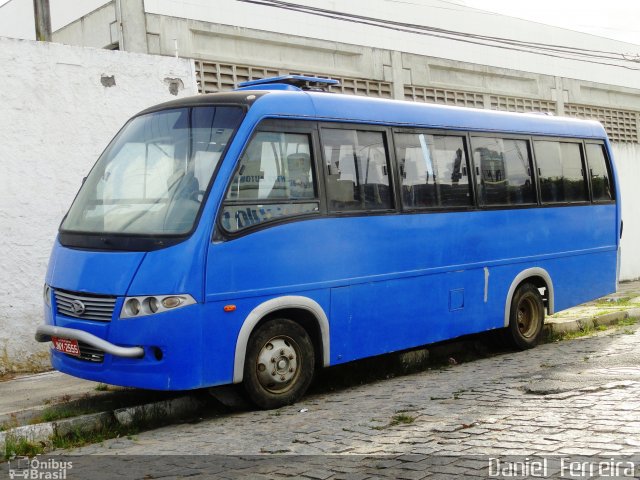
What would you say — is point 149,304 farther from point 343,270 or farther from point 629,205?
point 629,205

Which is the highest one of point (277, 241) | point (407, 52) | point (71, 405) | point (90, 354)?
point (407, 52)

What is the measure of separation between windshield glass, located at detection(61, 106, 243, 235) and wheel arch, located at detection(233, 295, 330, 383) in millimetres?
948

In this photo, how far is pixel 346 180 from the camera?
806 centimetres

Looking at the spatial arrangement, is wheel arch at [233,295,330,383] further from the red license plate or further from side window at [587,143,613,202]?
side window at [587,143,613,202]

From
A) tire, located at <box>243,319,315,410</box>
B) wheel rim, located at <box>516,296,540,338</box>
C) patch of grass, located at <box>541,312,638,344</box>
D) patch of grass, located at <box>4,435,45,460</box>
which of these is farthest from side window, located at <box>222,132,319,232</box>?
patch of grass, located at <box>541,312,638,344</box>

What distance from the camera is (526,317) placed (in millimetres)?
10672

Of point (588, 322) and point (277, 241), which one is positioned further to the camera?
point (588, 322)

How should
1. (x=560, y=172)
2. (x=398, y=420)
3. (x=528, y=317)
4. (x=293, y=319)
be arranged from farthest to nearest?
1. (x=560, y=172)
2. (x=528, y=317)
3. (x=293, y=319)
4. (x=398, y=420)

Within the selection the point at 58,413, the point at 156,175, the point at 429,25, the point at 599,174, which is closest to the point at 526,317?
the point at 599,174

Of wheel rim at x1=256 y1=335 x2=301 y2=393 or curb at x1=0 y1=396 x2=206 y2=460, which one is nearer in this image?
curb at x1=0 y1=396 x2=206 y2=460

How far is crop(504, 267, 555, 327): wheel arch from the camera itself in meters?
10.1

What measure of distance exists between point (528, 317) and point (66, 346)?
5801 mm

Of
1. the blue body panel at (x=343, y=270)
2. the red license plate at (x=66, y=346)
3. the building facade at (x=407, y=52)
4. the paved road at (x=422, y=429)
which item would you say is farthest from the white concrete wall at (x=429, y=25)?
the paved road at (x=422, y=429)


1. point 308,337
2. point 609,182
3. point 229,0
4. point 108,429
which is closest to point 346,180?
point 308,337
